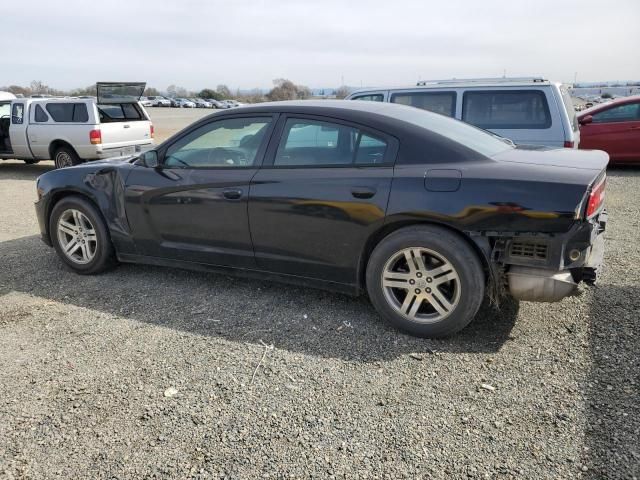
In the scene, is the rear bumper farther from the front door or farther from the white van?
the white van

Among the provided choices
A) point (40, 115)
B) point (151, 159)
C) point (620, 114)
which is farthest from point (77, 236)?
point (620, 114)

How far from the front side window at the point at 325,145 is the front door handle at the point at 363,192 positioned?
0.68 ft

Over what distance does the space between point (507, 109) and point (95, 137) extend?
8026 millimetres

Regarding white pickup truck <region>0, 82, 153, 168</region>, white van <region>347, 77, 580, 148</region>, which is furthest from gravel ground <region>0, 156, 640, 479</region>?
white pickup truck <region>0, 82, 153, 168</region>

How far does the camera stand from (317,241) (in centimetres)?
372

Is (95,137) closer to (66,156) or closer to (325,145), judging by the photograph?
(66,156)

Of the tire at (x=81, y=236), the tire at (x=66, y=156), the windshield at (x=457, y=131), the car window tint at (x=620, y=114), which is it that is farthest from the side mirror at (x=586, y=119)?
the tire at (x=66, y=156)

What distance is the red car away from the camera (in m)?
10.5

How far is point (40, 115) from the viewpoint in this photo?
11391mm

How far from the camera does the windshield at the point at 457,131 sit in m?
3.59

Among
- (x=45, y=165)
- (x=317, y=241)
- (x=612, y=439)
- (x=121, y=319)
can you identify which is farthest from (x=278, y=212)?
(x=45, y=165)

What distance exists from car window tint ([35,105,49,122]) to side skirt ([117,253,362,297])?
8.35 m

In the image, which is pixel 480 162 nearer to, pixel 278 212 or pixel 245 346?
pixel 278 212

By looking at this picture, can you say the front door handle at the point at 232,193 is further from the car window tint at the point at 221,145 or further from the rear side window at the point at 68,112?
the rear side window at the point at 68,112
